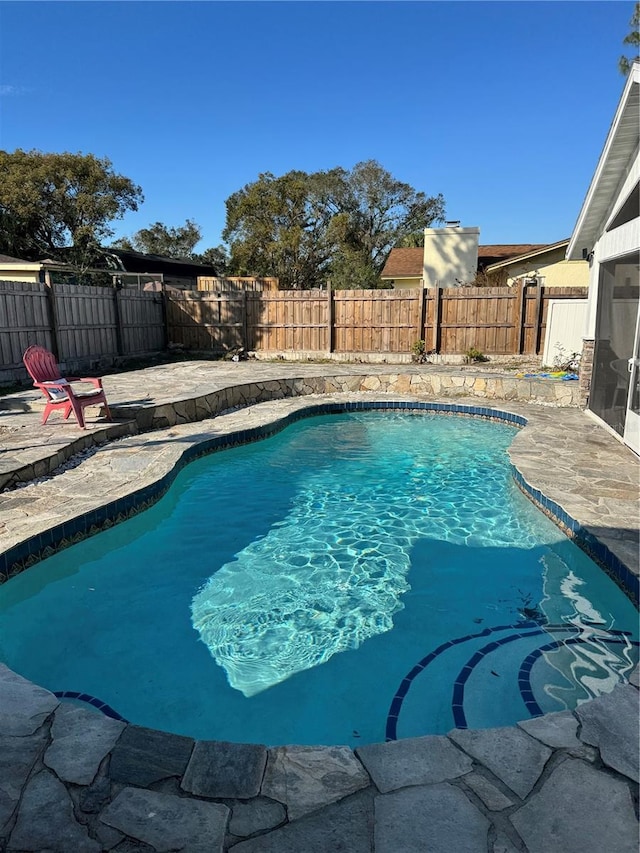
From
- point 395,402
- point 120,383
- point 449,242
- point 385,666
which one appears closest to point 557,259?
point 449,242

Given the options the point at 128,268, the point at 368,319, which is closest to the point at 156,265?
the point at 128,268

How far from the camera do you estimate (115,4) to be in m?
8.05

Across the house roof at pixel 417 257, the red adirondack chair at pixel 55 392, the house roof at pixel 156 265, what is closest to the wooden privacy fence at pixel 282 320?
the red adirondack chair at pixel 55 392

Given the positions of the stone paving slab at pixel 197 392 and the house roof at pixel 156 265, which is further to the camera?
the house roof at pixel 156 265

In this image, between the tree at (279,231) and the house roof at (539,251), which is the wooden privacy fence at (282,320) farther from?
the tree at (279,231)

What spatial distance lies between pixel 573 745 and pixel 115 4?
10.3m

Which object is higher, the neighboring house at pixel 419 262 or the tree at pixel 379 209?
the tree at pixel 379 209

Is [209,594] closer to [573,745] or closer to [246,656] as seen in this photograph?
[246,656]

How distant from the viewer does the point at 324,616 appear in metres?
4.11

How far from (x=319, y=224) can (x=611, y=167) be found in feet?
85.6

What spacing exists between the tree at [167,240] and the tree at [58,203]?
19.4 m

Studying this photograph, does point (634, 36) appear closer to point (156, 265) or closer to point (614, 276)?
point (614, 276)

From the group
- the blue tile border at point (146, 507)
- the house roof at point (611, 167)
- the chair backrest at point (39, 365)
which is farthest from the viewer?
the chair backrest at point (39, 365)

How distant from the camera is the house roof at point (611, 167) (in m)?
6.37
